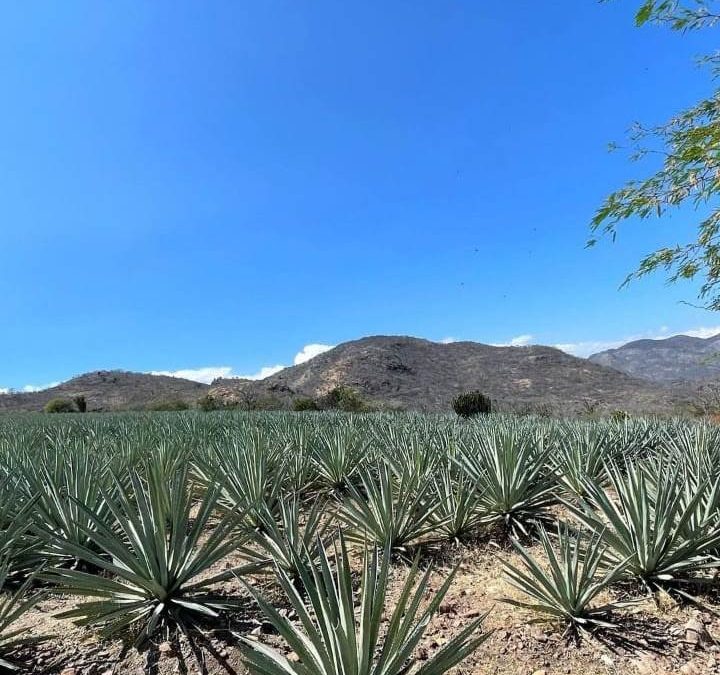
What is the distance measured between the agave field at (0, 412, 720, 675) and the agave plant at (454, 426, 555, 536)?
21mm

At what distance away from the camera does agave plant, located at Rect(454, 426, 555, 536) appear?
13.5 ft

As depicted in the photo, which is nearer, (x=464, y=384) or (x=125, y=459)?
(x=125, y=459)

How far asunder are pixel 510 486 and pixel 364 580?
2767 mm

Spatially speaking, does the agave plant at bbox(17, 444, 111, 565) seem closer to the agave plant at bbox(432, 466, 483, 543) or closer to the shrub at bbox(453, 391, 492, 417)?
the agave plant at bbox(432, 466, 483, 543)

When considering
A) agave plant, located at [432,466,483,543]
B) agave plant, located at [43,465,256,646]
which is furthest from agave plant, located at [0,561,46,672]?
agave plant, located at [432,466,483,543]

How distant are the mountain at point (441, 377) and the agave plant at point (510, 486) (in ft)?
93.8

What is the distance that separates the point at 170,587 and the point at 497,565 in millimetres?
2364

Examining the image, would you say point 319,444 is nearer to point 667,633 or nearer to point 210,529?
point 210,529

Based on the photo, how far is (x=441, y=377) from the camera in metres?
49.8

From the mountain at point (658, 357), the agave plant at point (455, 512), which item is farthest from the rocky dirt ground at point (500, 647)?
the mountain at point (658, 357)

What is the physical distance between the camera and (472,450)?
17.2 feet

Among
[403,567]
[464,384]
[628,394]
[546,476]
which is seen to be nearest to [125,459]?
[403,567]

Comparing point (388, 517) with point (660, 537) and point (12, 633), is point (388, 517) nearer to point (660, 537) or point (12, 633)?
point (660, 537)

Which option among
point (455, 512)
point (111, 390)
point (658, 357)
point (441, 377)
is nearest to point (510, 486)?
point (455, 512)
